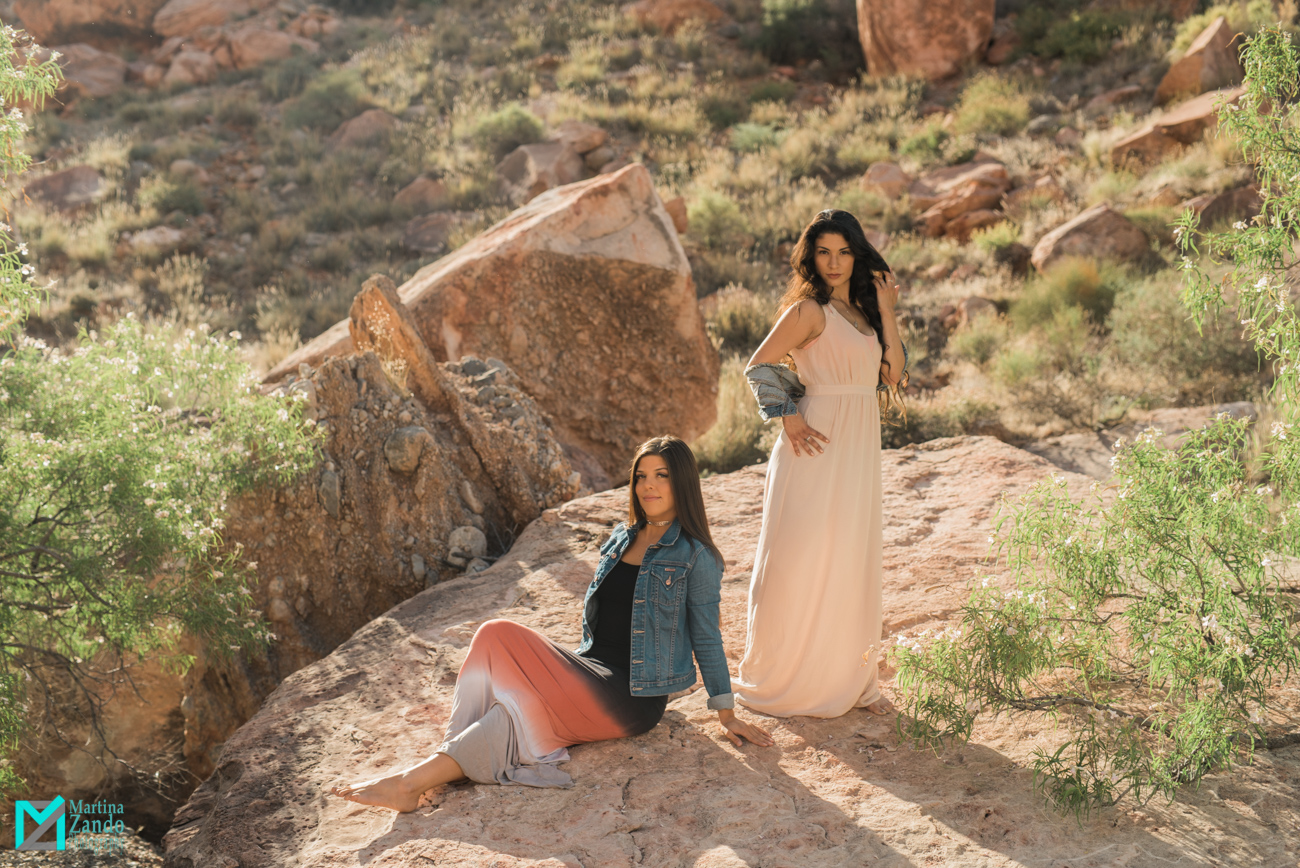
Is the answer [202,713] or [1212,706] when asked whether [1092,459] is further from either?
[202,713]

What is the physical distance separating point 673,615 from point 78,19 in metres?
24.0

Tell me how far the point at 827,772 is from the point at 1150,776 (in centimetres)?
107

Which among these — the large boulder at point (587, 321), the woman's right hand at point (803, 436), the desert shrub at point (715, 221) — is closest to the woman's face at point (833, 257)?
the woman's right hand at point (803, 436)

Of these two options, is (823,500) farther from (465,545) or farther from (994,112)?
(994,112)

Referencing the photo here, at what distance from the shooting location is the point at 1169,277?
10.1 m

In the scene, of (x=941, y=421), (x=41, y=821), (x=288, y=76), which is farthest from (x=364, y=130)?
(x=41, y=821)

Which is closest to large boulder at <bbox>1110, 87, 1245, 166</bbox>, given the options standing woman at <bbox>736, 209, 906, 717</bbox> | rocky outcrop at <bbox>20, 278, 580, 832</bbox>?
rocky outcrop at <bbox>20, 278, 580, 832</bbox>

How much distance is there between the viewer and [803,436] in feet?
12.1

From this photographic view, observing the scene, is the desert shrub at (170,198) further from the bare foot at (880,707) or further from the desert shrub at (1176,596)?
the desert shrub at (1176,596)

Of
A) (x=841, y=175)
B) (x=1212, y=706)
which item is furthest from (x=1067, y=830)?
(x=841, y=175)

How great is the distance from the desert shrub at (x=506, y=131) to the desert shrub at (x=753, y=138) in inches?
135

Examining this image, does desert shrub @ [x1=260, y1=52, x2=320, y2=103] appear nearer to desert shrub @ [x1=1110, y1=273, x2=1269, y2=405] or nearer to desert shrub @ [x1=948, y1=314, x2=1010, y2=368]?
desert shrub @ [x1=948, y1=314, x2=1010, y2=368]

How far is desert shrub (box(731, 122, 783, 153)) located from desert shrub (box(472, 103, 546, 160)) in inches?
135

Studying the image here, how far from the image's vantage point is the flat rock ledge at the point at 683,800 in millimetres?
2926
